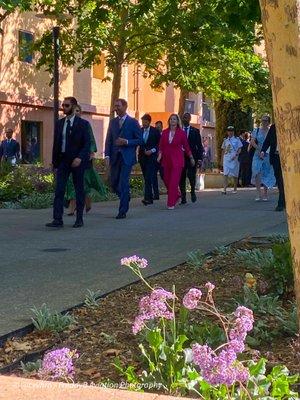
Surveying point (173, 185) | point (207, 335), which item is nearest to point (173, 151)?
point (173, 185)

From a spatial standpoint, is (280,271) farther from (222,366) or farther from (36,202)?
(36,202)

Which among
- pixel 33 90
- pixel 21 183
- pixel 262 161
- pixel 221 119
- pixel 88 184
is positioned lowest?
pixel 21 183

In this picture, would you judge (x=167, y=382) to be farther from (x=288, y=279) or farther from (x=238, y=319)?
(x=288, y=279)

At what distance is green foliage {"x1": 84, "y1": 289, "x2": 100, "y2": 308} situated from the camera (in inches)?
227

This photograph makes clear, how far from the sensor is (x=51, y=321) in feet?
16.8

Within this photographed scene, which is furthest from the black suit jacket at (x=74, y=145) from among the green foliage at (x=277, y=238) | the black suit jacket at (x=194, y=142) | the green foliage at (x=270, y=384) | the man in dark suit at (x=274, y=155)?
the green foliage at (x=270, y=384)

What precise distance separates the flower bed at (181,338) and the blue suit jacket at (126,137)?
236 inches

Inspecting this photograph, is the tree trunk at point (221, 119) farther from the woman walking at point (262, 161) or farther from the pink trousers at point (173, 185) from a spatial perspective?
the pink trousers at point (173, 185)

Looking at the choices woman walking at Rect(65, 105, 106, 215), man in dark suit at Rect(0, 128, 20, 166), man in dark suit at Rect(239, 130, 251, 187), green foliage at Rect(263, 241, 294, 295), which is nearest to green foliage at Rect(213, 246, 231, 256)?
green foliage at Rect(263, 241, 294, 295)

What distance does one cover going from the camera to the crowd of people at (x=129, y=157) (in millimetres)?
11336

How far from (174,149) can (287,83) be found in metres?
13.1

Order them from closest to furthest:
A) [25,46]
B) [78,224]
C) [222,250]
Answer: [222,250] < [78,224] < [25,46]

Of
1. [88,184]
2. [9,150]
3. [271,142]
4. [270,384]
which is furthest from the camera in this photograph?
[9,150]

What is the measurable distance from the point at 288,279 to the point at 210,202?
11655 millimetres
